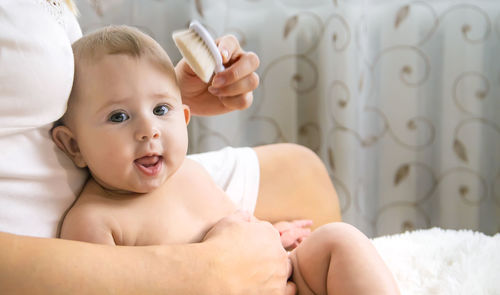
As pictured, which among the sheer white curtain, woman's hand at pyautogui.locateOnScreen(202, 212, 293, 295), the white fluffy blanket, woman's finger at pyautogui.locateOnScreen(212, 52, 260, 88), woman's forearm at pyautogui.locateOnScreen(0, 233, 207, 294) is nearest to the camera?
woman's forearm at pyautogui.locateOnScreen(0, 233, 207, 294)

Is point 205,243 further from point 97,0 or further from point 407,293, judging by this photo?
point 97,0

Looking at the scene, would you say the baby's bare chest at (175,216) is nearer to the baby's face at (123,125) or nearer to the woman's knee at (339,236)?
the baby's face at (123,125)

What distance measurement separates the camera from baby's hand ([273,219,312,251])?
1046 millimetres

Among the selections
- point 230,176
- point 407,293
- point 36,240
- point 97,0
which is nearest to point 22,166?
point 36,240

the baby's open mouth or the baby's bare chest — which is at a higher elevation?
the baby's open mouth

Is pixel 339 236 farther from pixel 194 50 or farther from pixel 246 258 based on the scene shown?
pixel 194 50

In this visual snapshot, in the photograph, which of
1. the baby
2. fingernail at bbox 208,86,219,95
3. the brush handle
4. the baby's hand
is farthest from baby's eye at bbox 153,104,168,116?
the baby's hand

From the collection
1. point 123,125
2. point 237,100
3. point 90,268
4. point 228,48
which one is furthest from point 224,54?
point 90,268

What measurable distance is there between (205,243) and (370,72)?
1.16m

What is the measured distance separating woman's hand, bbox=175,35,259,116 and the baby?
15cm

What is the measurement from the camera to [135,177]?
727mm

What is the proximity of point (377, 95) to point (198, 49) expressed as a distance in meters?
1.07

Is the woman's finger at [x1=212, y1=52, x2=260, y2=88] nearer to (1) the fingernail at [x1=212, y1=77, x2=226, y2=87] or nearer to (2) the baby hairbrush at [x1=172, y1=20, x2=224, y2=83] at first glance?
(1) the fingernail at [x1=212, y1=77, x2=226, y2=87]

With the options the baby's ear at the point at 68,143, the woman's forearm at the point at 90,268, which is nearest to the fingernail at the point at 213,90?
the baby's ear at the point at 68,143
